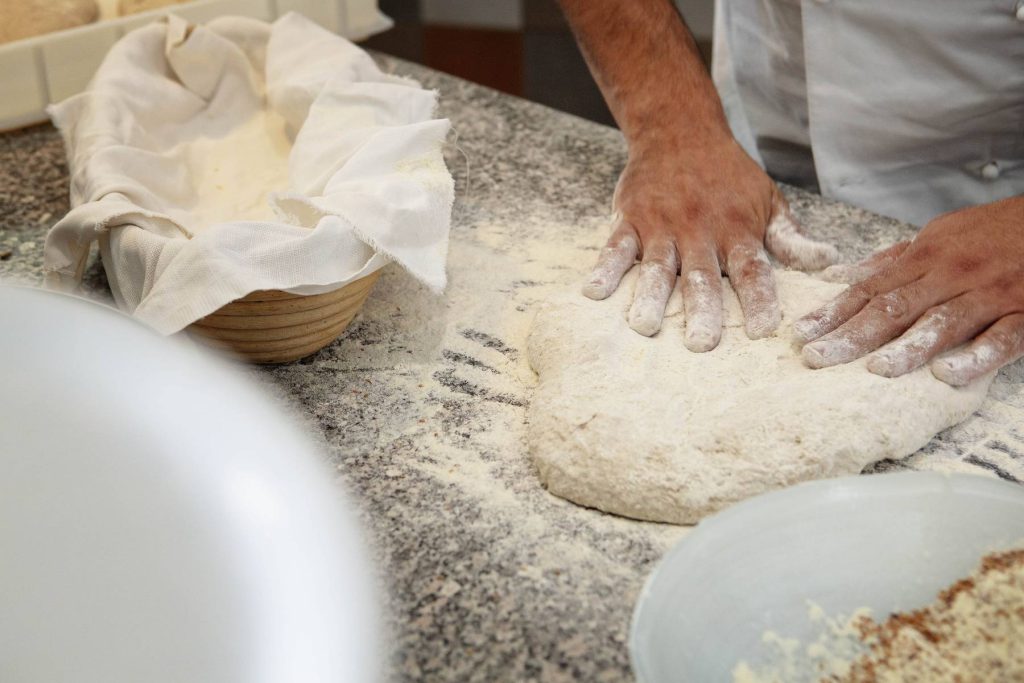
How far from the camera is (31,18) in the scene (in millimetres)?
1699

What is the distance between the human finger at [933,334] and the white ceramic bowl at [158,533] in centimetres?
68

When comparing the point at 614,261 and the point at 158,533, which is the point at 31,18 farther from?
the point at 158,533

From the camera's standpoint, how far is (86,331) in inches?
23.3

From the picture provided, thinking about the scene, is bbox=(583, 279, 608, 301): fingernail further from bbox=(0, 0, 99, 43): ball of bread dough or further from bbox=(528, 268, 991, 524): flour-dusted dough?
bbox=(0, 0, 99, 43): ball of bread dough

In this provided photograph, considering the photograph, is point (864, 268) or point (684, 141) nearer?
point (864, 268)

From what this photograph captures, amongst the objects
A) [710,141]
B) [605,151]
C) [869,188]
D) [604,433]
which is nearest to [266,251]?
[604,433]

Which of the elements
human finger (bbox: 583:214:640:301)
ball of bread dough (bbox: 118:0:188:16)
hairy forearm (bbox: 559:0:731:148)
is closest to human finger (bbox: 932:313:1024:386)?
human finger (bbox: 583:214:640:301)

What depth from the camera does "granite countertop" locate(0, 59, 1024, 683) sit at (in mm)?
805

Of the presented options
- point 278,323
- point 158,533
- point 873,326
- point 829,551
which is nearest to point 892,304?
point 873,326

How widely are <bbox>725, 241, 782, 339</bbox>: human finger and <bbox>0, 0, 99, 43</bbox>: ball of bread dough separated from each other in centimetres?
128

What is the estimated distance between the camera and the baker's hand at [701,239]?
3.75 feet

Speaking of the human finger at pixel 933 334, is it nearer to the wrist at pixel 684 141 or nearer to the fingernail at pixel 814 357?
the fingernail at pixel 814 357

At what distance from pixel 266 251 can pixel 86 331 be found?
0.42m

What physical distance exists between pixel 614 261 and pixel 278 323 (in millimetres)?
430
